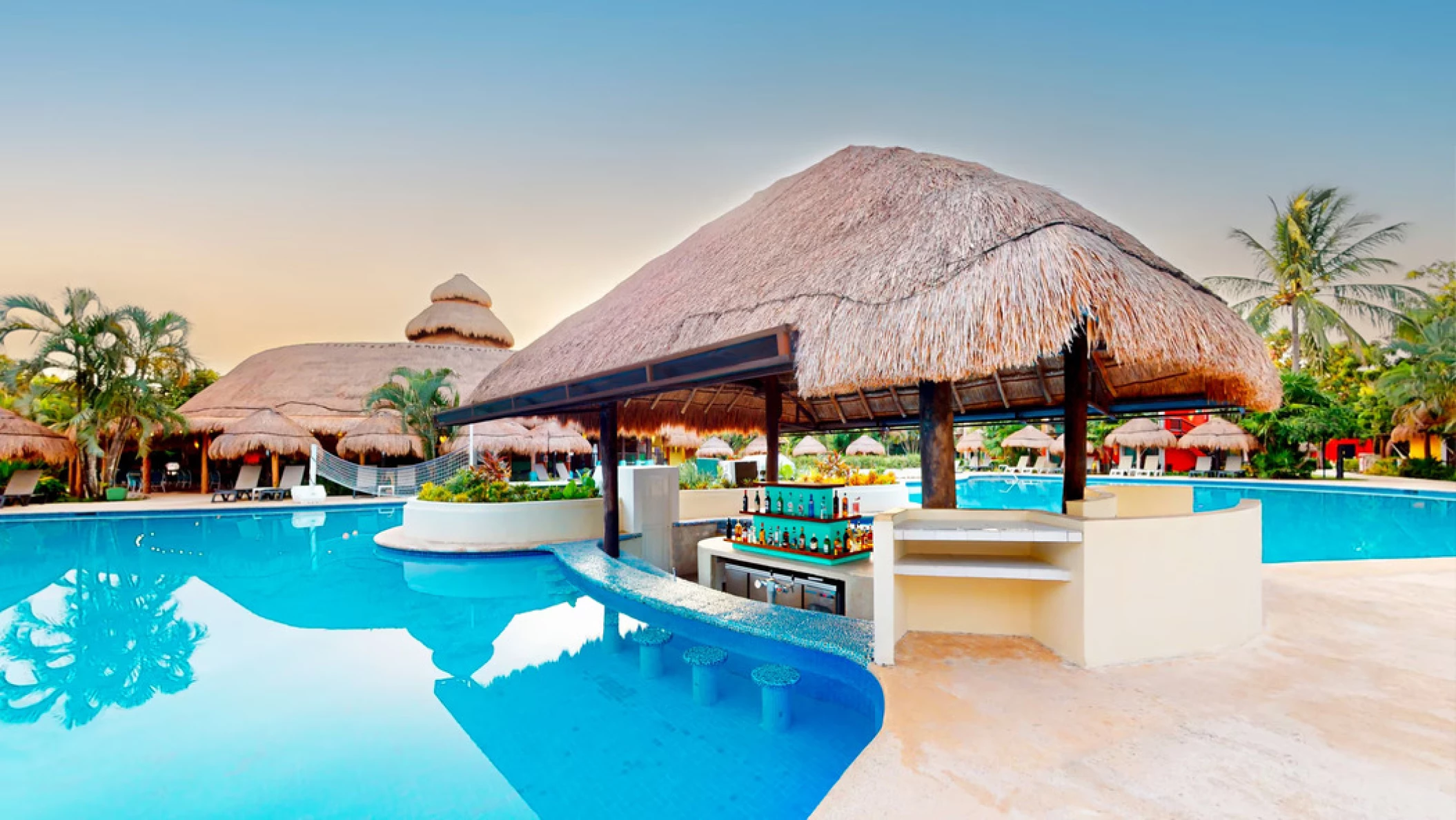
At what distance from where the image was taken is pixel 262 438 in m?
16.3

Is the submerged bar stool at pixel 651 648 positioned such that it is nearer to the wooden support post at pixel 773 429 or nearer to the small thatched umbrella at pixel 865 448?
the wooden support post at pixel 773 429

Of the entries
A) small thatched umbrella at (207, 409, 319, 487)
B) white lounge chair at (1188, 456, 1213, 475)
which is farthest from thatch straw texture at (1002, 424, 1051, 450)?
small thatched umbrella at (207, 409, 319, 487)

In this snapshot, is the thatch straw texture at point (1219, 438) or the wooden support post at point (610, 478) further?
the thatch straw texture at point (1219, 438)

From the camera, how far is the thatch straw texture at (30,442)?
13930mm

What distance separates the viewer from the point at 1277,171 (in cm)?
1305

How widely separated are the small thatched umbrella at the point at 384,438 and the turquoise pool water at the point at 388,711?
10.5m

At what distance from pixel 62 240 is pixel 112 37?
8.53m

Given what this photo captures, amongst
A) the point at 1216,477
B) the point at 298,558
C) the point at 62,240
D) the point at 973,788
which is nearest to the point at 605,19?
the point at 298,558

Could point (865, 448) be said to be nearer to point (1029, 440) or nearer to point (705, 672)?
point (1029, 440)

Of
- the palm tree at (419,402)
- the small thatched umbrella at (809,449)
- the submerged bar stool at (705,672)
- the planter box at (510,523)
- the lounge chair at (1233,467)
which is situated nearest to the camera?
the submerged bar stool at (705,672)

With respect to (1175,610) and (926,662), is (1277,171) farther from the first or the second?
(926,662)

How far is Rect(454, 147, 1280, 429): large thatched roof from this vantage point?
11.4ft

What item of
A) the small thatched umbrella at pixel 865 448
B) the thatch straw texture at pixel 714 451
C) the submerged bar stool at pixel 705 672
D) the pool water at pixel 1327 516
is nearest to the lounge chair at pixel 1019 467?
the pool water at pixel 1327 516

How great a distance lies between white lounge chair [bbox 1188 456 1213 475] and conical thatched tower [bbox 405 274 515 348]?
28.7 meters
